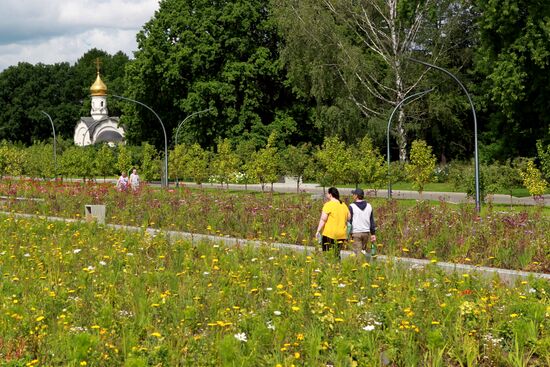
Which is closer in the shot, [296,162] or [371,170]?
[371,170]

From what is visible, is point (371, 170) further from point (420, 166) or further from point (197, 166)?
point (197, 166)

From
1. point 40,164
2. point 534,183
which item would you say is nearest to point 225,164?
point 40,164

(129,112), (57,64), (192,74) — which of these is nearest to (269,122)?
(192,74)

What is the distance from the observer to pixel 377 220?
15.0 metres

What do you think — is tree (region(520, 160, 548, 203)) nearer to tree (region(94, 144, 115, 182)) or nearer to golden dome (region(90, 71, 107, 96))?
tree (region(94, 144, 115, 182))

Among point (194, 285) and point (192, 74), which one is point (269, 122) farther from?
point (194, 285)

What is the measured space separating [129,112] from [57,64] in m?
48.7

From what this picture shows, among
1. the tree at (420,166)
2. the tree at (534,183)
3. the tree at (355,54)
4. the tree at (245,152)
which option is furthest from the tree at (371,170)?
the tree at (245,152)

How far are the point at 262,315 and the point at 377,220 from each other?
339 inches

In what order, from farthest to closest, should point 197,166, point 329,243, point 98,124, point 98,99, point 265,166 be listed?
point 98,99, point 98,124, point 197,166, point 265,166, point 329,243

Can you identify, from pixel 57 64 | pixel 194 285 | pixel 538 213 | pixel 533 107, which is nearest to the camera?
pixel 194 285

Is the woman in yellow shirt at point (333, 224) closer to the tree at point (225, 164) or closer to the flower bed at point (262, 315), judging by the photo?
the flower bed at point (262, 315)

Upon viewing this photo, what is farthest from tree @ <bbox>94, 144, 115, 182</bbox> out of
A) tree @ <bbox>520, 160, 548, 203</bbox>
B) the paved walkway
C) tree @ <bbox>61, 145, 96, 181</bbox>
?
tree @ <bbox>520, 160, 548, 203</bbox>

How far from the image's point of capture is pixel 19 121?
310ft
